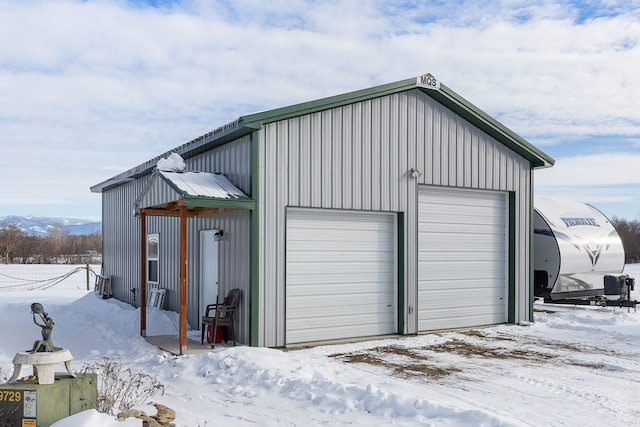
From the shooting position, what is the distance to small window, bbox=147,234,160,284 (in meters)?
14.3

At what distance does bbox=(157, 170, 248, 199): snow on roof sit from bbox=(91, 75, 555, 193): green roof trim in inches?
29.3

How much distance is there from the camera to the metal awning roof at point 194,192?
889 cm

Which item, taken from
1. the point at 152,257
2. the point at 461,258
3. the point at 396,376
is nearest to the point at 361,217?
the point at 461,258

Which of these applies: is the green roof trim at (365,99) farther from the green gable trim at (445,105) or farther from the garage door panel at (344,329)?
the garage door panel at (344,329)

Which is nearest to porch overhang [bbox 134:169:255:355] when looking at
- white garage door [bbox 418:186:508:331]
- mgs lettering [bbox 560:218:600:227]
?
white garage door [bbox 418:186:508:331]

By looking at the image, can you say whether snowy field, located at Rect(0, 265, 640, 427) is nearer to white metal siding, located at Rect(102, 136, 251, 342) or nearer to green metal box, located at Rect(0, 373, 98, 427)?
green metal box, located at Rect(0, 373, 98, 427)

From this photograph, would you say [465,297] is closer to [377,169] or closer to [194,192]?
[377,169]

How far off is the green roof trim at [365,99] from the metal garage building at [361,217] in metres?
0.03

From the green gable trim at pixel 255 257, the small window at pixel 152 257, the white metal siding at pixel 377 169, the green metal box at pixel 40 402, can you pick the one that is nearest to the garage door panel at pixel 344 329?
the white metal siding at pixel 377 169

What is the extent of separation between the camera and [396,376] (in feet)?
25.1

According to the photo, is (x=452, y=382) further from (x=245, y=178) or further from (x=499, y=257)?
(x=499, y=257)

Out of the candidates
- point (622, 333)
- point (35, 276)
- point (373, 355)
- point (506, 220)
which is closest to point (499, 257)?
point (506, 220)

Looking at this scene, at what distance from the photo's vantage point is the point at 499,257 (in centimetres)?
1259

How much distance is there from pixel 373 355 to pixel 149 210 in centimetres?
475
